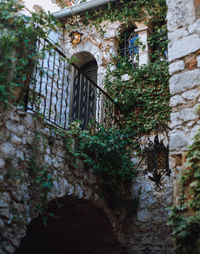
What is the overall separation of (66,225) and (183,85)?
2.89 metres

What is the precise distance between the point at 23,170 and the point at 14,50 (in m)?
1.23

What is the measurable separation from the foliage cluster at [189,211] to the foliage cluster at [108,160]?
153cm

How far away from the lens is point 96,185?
15.7 ft

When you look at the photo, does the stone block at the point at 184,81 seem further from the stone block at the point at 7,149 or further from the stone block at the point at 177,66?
the stone block at the point at 7,149

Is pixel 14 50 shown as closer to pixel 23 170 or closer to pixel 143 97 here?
pixel 23 170

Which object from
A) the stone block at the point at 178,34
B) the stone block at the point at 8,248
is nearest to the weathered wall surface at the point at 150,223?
the stone block at the point at 178,34

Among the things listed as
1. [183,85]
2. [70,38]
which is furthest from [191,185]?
[70,38]

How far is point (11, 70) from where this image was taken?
3.34 m

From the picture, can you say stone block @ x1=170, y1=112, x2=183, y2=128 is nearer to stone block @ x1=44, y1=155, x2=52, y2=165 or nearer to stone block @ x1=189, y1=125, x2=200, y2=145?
stone block @ x1=189, y1=125, x2=200, y2=145

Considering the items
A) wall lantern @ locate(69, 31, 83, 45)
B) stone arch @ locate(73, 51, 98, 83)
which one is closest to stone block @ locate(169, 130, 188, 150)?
stone arch @ locate(73, 51, 98, 83)

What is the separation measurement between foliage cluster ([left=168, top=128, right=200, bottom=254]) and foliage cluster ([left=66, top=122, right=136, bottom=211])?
153 cm

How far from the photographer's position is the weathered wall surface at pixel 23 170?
127 inches

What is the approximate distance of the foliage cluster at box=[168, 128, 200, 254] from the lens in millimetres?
2994

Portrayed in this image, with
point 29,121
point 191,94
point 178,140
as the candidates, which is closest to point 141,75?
point 191,94
